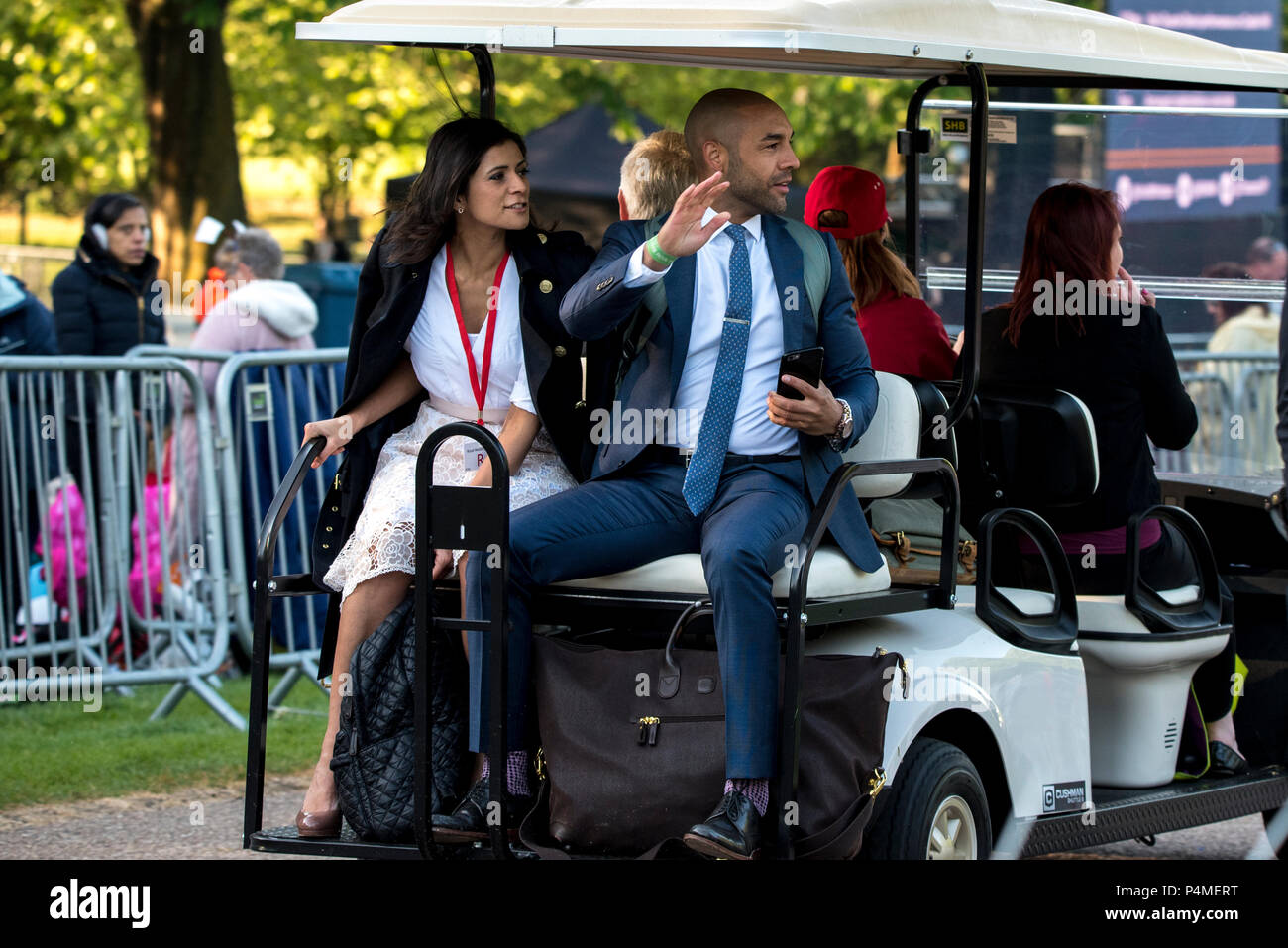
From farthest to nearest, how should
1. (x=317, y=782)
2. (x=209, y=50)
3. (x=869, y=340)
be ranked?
(x=209, y=50)
(x=869, y=340)
(x=317, y=782)

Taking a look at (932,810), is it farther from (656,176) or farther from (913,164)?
(913,164)

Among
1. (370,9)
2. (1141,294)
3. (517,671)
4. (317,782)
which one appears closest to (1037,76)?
(1141,294)

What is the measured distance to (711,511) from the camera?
417cm

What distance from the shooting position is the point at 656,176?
16.8ft

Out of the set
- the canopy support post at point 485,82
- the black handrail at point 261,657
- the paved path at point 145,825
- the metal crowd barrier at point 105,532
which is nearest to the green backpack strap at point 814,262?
the canopy support post at point 485,82

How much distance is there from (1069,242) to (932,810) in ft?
6.25

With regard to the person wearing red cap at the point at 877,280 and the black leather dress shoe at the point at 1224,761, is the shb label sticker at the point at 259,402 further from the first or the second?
the black leather dress shoe at the point at 1224,761

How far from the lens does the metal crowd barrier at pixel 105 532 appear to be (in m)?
6.97

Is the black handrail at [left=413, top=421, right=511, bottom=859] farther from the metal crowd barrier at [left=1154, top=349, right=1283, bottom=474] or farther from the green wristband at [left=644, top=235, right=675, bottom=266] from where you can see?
the metal crowd barrier at [left=1154, top=349, right=1283, bottom=474]

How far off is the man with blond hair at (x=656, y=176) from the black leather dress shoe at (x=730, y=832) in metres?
1.90

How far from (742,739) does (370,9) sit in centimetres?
182
